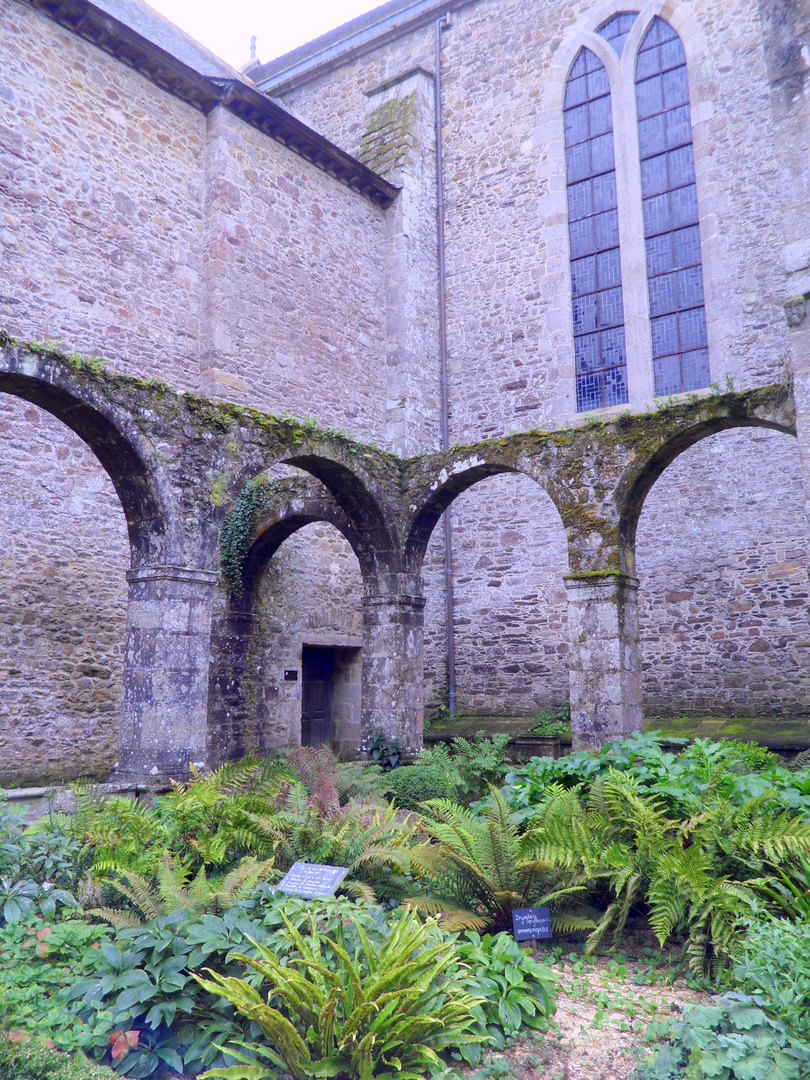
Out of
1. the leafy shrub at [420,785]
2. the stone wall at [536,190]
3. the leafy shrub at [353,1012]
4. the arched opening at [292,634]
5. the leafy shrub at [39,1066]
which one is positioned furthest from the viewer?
the stone wall at [536,190]

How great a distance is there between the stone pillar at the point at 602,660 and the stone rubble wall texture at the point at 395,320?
3.08 meters

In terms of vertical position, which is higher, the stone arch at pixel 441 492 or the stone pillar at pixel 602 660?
the stone arch at pixel 441 492

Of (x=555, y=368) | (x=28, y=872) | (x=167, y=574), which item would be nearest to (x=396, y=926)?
(x=28, y=872)

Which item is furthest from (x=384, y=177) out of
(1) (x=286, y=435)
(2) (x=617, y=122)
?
(1) (x=286, y=435)

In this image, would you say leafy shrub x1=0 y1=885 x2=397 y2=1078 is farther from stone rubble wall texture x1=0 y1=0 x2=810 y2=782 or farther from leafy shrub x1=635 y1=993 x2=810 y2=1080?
stone rubble wall texture x1=0 y1=0 x2=810 y2=782

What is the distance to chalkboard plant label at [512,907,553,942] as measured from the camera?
3693 millimetres

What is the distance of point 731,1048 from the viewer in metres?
2.69

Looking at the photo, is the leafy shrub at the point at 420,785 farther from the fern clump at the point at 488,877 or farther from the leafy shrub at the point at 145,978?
the leafy shrub at the point at 145,978

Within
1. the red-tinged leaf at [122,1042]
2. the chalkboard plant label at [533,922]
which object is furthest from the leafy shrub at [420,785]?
the red-tinged leaf at [122,1042]

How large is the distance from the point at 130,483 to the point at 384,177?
9.09 meters

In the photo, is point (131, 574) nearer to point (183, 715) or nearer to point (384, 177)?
point (183, 715)

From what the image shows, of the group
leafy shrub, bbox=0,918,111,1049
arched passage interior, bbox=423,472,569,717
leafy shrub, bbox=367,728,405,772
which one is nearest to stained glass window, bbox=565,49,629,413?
arched passage interior, bbox=423,472,569,717

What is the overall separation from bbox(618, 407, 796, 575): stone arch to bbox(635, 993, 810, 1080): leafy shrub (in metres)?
4.92

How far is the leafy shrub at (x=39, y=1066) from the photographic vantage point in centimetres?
254
